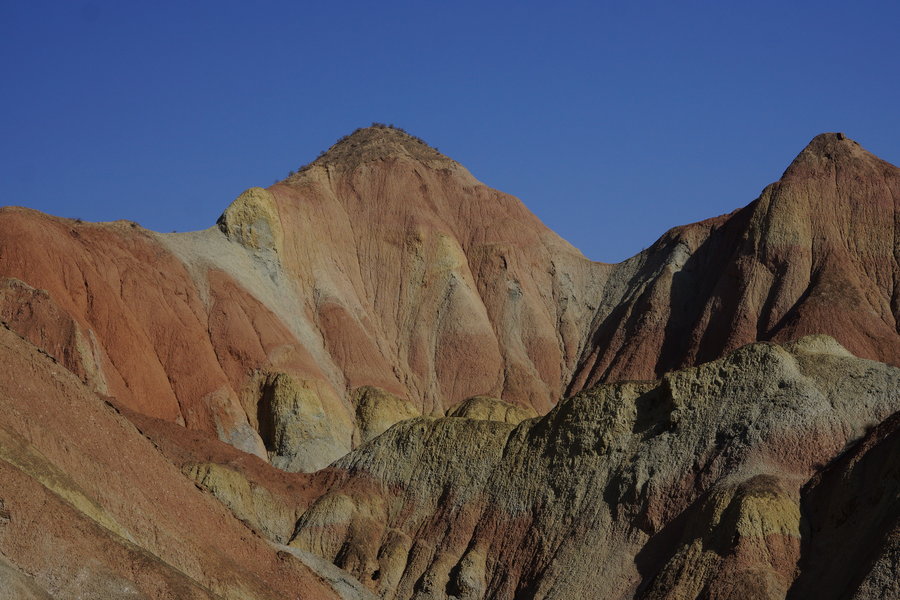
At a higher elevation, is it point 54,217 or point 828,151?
point 828,151

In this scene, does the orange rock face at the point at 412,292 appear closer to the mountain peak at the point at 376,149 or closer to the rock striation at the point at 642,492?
the mountain peak at the point at 376,149

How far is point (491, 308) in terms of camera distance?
103 metres

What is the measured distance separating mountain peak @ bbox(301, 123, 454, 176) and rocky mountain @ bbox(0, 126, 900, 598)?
0.32 meters

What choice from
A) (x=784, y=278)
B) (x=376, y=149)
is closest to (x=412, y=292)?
(x=376, y=149)

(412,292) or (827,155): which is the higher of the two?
(827,155)

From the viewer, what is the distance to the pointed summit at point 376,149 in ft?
372

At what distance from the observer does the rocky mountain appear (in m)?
41.9

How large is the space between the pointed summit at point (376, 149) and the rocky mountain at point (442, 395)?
0.32 m

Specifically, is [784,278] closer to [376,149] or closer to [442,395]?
[442,395]

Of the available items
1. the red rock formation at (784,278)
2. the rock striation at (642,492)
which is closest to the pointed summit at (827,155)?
the red rock formation at (784,278)

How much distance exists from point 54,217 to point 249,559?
44.5 m

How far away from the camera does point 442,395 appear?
9581 centimetres

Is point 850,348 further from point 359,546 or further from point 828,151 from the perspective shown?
point 359,546

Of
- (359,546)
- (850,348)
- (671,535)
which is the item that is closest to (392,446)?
(359,546)
